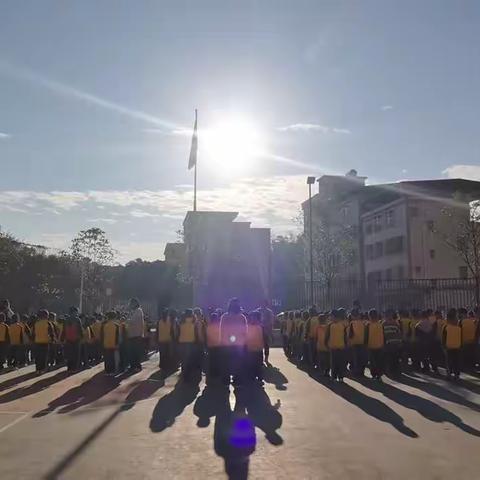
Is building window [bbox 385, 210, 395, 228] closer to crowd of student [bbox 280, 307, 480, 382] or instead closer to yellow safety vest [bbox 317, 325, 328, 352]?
crowd of student [bbox 280, 307, 480, 382]

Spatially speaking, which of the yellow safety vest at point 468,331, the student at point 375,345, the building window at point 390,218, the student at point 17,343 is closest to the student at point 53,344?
the student at point 17,343

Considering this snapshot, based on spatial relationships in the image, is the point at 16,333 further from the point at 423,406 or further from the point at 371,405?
the point at 423,406

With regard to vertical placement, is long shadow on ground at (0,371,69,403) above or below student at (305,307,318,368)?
below

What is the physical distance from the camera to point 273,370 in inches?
777

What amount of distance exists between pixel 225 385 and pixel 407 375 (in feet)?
17.6

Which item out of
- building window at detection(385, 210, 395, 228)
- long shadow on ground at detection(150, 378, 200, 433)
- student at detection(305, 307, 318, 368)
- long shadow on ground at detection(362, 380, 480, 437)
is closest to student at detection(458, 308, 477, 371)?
long shadow on ground at detection(362, 380, 480, 437)

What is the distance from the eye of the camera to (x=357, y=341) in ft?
58.3

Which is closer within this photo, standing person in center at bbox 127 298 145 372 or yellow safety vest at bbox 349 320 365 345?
yellow safety vest at bbox 349 320 365 345

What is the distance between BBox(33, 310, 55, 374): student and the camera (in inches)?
748

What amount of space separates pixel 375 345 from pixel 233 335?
4236mm

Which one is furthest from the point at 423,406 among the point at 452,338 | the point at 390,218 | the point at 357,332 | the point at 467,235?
the point at 390,218

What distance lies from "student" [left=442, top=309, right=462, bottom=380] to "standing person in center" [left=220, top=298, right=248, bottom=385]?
204 inches

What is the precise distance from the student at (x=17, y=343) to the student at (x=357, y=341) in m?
9.92

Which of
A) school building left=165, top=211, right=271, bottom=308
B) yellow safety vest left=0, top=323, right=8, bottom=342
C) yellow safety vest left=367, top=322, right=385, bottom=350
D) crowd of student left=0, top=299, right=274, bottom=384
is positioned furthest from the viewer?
school building left=165, top=211, right=271, bottom=308
